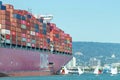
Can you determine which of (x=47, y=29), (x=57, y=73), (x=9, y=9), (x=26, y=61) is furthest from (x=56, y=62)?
(x=9, y=9)

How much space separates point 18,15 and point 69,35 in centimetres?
4839

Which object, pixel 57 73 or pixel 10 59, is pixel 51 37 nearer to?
pixel 57 73

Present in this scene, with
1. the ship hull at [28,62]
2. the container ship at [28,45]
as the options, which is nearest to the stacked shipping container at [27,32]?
the container ship at [28,45]

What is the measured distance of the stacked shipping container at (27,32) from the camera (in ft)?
307

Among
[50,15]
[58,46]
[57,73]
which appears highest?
[50,15]

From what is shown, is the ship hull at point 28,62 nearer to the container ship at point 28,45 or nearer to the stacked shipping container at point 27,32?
the container ship at point 28,45

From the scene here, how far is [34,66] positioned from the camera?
4375 inches

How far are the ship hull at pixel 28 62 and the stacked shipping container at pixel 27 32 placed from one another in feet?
5.65

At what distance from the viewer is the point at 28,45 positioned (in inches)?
4166

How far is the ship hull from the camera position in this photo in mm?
92562

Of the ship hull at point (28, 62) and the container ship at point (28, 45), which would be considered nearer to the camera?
the ship hull at point (28, 62)

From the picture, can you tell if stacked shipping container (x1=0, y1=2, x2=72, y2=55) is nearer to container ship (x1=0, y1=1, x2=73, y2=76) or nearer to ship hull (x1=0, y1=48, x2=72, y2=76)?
container ship (x1=0, y1=1, x2=73, y2=76)

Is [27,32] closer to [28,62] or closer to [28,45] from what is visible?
[28,45]

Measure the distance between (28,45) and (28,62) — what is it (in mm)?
4275
